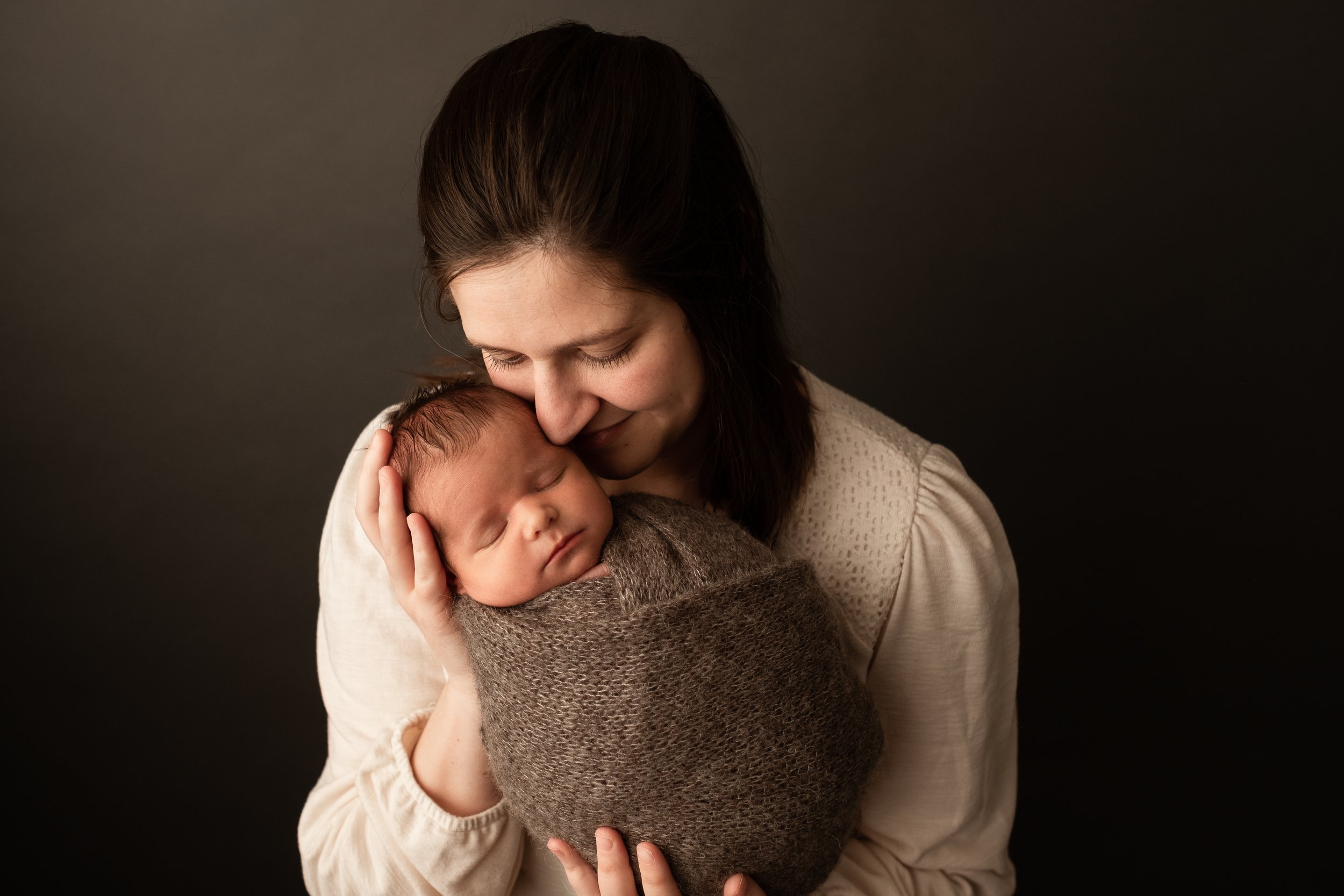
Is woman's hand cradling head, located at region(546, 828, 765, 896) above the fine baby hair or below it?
below

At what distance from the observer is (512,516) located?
3.46 feet

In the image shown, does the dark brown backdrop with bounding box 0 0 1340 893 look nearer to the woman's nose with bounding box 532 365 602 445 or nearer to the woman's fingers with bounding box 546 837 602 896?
the woman's nose with bounding box 532 365 602 445

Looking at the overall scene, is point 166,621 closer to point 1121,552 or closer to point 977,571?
point 977,571

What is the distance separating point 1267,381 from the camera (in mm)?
1898

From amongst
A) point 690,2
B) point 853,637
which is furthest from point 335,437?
A: point 853,637

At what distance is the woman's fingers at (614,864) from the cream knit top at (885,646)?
27 cm

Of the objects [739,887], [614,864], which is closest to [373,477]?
[614,864]

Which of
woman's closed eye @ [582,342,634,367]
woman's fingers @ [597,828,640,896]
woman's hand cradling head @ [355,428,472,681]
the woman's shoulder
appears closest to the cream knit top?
the woman's shoulder

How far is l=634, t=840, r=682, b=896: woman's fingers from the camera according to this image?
985mm

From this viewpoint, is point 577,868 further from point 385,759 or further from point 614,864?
point 385,759

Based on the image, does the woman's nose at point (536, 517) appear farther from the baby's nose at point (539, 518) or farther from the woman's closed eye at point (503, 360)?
the woman's closed eye at point (503, 360)

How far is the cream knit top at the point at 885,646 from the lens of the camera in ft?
4.16

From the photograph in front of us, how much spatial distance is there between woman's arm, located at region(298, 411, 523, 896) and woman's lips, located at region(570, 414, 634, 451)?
305 mm

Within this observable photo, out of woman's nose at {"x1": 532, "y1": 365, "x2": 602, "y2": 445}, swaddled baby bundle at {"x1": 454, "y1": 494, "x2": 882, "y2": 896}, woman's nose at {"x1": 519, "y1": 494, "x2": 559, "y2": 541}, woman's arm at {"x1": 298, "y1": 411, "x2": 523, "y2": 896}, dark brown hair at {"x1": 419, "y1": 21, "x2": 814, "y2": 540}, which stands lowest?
woman's arm at {"x1": 298, "y1": 411, "x2": 523, "y2": 896}
